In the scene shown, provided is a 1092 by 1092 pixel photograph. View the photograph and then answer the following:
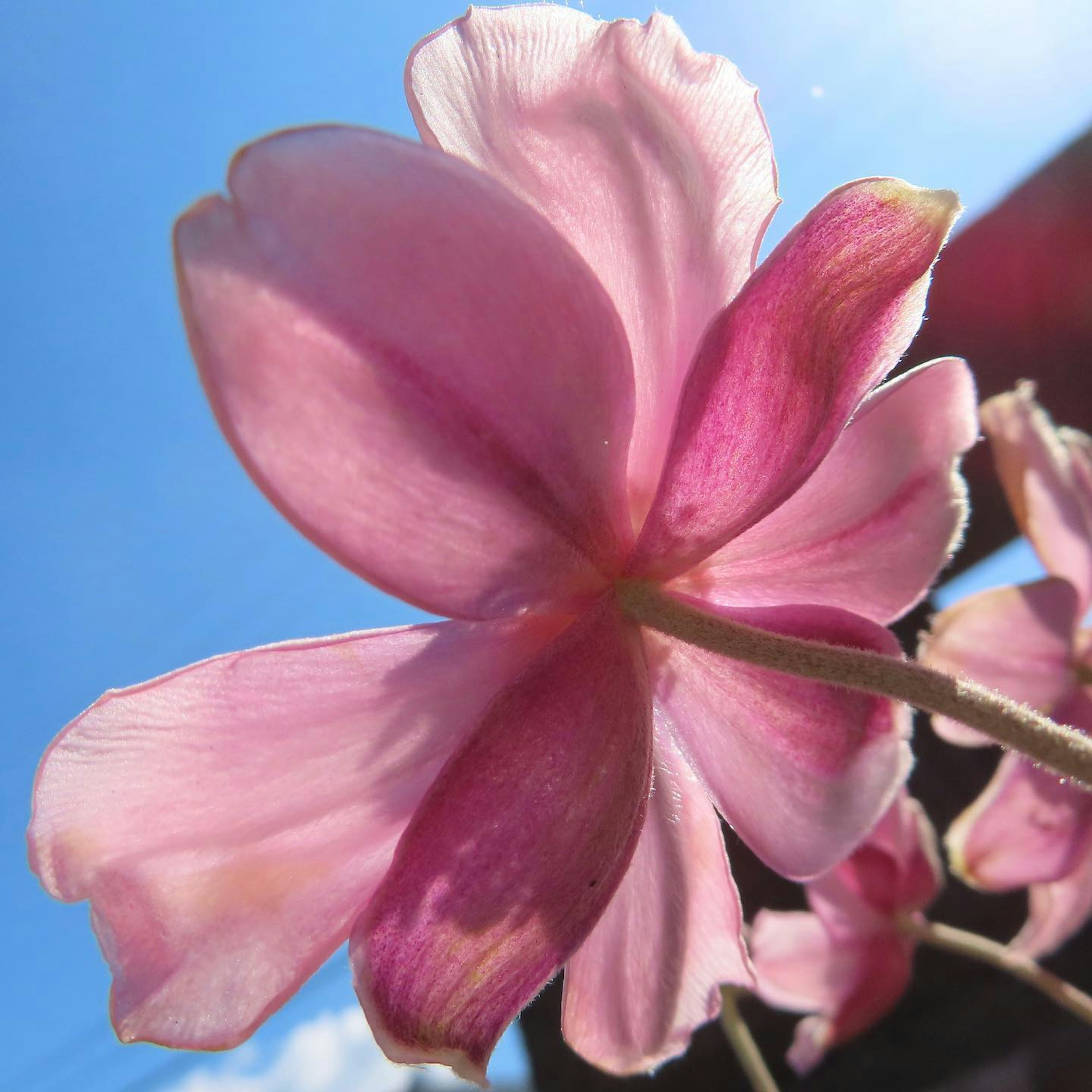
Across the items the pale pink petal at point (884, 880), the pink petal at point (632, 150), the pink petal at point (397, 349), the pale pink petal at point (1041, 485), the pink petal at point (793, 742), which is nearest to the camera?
the pink petal at point (397, 349)

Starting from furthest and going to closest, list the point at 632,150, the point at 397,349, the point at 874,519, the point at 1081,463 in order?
the point at 1081,463 → the point at 874,519 → the point at 632,150 → the point at 397,349

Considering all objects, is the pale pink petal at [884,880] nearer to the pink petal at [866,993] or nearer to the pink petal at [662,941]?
the pink petal at [866,993]

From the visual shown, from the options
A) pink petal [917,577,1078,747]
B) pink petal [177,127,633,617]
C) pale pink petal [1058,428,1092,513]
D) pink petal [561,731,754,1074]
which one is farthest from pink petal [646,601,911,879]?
pale pink petal [1058,428,1092,513]

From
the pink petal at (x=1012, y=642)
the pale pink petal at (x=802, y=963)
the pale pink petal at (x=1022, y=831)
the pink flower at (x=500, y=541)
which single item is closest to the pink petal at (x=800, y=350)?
the pink flower at (x=500, y=541)

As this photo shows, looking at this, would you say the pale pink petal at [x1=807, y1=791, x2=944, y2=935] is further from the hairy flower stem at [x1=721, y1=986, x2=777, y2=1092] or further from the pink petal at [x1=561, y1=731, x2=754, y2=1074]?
the pink petal at [x1=561, y1=731, x2=754, y2=1074]

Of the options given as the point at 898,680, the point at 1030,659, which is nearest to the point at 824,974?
the point at 1030,659

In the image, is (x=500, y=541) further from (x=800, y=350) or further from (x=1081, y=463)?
(x=1081, y=463)
